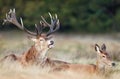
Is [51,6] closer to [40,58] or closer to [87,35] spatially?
[87,35]

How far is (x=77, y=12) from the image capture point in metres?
25.0

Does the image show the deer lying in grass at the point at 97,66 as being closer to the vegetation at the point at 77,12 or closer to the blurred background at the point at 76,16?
the blurred background at the point at 76,16

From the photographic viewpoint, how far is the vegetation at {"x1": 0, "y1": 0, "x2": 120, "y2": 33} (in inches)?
966

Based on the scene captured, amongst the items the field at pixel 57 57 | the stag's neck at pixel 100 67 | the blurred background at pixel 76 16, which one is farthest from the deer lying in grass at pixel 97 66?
the blurred background at pixel 76 16

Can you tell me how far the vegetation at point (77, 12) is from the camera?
24.5 m

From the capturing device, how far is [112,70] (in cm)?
1263

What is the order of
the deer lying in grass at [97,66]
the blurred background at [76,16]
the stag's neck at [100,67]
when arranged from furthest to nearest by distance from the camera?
the blurred background at [76,16]
the stag's neck at [100,67]
the deer lying in grass at [97,66]

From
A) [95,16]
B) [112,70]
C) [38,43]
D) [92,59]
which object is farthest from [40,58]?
[95,16]

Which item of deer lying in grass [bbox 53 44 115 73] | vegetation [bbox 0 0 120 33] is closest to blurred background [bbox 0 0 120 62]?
vegetation [bbox 0 0 120 33]

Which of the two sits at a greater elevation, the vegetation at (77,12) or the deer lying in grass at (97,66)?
the vegetation at (77,12)

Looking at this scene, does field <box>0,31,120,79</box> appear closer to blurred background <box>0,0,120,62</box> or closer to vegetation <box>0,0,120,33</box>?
blurred background <box>0,0,120,62</box>

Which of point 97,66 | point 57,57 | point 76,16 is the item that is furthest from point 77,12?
point 97,66

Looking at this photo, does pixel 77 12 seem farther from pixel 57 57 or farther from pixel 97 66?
pixel 97 66

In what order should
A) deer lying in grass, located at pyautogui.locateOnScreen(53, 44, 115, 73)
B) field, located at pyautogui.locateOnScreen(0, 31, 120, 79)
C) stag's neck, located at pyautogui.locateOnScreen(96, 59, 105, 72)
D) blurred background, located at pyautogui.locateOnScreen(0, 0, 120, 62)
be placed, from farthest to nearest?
1. blurred background, located at pyautogui.locateOnScreen(0, 0, 120, 62)
2. stag's neck, located at pyautogui.locateOnScreen(96, 59, 105, 72)
3. deer lying in grass, located at pyautogui.locateOnScreen(53, 44, 115, 73)
4. field, located at pyautogui.locateOnScreen(0, 31, 120, 79)
